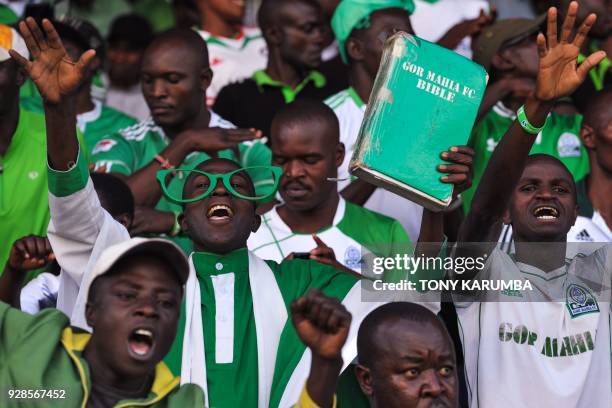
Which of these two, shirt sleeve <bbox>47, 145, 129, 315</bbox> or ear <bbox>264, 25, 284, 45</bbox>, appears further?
ear <bbox>264, 25, 284, 45</bbox>

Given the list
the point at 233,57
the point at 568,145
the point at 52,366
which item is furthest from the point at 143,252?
the point at 233,57

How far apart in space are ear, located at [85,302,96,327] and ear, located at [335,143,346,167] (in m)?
2.15

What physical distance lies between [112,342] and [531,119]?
1893mm

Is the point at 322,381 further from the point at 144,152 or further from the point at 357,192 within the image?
the point at 144,152

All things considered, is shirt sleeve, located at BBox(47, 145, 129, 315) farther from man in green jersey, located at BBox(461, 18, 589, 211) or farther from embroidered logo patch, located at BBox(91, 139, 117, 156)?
man in green jersey, located at BBox(461, 18, 589, 211)

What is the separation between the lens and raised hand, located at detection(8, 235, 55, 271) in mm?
5723

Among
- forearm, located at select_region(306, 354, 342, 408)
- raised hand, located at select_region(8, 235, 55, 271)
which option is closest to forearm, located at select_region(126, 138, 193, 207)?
raised hand, located at select_region(8, 235, 55, 271)

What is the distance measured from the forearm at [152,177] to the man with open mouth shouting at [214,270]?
2.69 ft

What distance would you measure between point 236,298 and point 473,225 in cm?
100

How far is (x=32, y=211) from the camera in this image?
666cm

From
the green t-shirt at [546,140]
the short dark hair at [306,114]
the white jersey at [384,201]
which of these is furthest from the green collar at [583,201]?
the short dark hair at [306,114]

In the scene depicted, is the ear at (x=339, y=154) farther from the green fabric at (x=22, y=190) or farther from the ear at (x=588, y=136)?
the green fabric at (x=22, y=190)

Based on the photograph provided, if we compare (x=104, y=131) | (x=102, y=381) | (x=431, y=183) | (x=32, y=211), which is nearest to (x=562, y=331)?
(x=431, y=183)

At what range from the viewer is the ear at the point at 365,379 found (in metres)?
5.35
